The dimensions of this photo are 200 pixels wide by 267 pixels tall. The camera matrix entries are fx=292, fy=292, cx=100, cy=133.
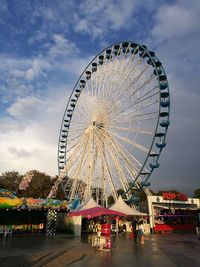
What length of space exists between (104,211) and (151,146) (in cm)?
740

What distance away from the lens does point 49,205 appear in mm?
24609

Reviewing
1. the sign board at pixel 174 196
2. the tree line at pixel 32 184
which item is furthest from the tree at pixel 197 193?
the sign board at pixel 174 196

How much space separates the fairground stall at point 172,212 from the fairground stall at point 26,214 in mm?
9781

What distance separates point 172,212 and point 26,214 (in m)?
15.9

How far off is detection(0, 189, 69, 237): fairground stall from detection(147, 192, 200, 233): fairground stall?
32.1ft

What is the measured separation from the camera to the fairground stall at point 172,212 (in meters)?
30.6

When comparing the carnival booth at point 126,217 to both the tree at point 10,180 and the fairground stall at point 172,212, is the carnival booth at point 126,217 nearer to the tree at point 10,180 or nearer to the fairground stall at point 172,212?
the fairground stall at point 172,212

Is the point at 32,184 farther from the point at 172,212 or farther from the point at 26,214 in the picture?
the point at 172,212

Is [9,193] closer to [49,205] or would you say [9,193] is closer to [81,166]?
[49,205]

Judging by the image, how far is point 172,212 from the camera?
107ft

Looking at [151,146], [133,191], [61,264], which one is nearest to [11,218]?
[133,191]

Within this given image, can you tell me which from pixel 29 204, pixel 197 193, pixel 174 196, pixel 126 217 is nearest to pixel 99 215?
pixel 29 204

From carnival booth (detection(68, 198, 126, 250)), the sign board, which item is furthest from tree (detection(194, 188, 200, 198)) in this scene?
carnival booth (detection(68, 198, 126, 250))

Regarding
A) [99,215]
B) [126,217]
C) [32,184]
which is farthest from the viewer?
[32,184]
